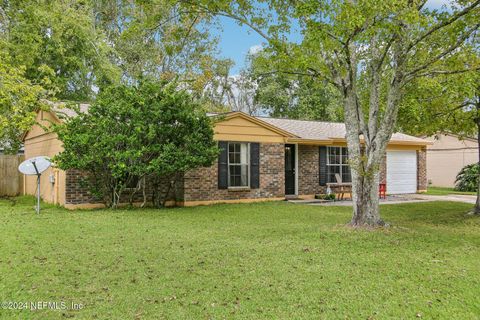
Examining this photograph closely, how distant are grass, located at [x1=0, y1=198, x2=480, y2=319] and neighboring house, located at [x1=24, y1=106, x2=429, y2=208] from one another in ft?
12.5

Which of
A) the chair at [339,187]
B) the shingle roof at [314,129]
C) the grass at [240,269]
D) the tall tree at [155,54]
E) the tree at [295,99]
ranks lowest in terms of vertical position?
the grass at [240,269]

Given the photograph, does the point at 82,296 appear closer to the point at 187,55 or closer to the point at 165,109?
the point at 165,109

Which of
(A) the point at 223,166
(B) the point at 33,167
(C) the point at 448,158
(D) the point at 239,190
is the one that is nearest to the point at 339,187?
(D) the point at 239,190

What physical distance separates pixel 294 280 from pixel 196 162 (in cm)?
710

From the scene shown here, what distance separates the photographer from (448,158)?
2427cm

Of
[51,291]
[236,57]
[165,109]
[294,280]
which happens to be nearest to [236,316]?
[294,280]

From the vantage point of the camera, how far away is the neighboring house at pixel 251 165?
42.8ft

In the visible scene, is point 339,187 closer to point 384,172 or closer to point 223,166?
point 384,172

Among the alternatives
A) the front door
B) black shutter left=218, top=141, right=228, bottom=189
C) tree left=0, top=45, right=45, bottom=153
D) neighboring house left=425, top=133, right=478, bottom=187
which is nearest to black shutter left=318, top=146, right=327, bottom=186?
the front door

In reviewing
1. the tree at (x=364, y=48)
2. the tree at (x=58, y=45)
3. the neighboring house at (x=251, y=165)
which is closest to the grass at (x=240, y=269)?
the tree at (x=364, y=48)

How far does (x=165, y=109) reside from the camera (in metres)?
11.7

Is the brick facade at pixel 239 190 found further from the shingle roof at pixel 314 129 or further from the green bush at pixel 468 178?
the green bush at pixel 468 178

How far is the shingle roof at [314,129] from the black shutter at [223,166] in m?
3.52

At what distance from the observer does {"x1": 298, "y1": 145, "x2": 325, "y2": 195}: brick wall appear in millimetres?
15883
